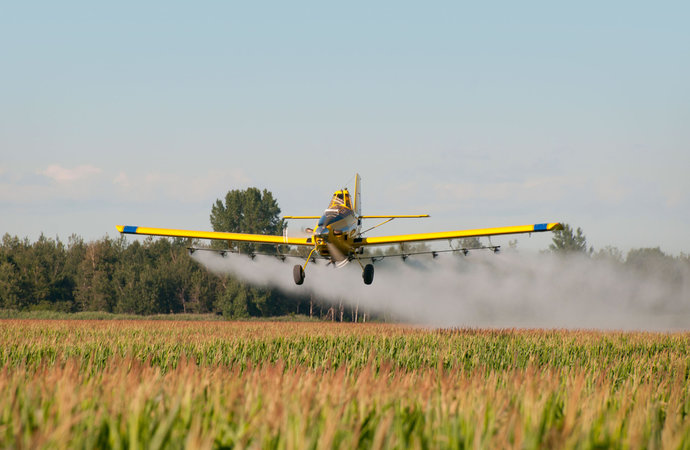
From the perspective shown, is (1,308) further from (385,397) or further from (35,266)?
(385,397)

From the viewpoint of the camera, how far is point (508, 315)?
9600cm

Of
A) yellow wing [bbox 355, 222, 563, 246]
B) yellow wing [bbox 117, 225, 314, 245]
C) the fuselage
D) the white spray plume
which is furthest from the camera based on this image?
the white spray plume

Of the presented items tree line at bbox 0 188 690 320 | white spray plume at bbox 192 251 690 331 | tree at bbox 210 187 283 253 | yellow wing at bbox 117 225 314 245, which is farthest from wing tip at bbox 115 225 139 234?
tree at bbox 210 187 283 253

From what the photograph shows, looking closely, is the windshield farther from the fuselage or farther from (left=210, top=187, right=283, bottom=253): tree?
(left=210, top=187, right=283, bottom=253): tree

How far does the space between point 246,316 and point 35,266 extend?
3714 centimetres

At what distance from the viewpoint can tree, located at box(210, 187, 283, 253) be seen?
111 metres

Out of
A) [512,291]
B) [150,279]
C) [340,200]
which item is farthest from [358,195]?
[150,279]

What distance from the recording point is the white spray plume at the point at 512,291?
90.1m

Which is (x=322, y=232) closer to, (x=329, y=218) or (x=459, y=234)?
(x=329, y=218)

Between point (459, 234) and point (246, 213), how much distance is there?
81.9 m

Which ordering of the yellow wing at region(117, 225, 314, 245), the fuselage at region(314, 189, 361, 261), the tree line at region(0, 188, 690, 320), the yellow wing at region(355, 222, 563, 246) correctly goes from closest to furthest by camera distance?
1. the fuselage at region(314, 189, 361, 261)
2. the yellow wing at region(355, 222, 563, 246)
3. the yellow wing at region(117, 225, 314, 245)
4. the tree line at region(0, 188, 690, 320)

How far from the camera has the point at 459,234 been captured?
1307 inches

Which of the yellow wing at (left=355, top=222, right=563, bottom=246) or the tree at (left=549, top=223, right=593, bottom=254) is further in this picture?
the tree at (left=549, top=223, right=593, bottom=254)

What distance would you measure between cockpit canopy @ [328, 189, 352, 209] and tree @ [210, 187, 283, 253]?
253 feet
